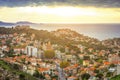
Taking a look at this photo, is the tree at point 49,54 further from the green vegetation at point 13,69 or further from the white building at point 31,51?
the green vegetation at point 13,69

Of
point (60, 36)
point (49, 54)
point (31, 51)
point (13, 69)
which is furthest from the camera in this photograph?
point (60, 36)

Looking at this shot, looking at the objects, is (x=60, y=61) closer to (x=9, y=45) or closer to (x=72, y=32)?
(x=9, y=45)

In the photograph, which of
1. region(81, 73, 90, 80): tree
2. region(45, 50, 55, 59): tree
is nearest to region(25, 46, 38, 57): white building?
region(45, 50, 55, 59): tree

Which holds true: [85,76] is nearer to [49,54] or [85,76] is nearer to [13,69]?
[13,69]

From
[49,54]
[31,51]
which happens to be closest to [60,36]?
[49,54]

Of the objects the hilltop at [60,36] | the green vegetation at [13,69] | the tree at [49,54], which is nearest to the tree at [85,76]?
the green vegetation at [13,69]

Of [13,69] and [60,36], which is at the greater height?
[60,36]

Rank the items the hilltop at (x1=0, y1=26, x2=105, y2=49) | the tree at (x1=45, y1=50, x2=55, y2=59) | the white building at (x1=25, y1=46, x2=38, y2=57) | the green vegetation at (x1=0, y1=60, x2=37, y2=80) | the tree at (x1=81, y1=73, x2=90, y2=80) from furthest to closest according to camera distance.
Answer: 1. the hilltop at (x1=0, y1=26, x2=105, y2=49)
2. the white building at (x1=25, y1=46, x2=38, y2=57)
3. the tree at (x1=45, y1=50, x2=55, y2=59)
4. the tree at (x1=81, y1=73, x2=90, y2=80)
5. the green vegetation at (x1=0, y1=60, x2=37, y2=80)

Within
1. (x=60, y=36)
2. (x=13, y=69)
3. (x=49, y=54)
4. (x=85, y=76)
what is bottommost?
(x=49, y=54)

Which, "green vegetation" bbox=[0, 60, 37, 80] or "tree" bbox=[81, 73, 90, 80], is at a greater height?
"green vegetation" bbox=[0, 60, 37, 80]

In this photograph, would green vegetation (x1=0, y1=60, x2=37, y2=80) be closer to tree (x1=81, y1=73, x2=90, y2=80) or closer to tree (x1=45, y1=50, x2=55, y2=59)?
tree (x1=81, y1=73, x2=90, y2=80)

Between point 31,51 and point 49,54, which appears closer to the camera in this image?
point 49,54
